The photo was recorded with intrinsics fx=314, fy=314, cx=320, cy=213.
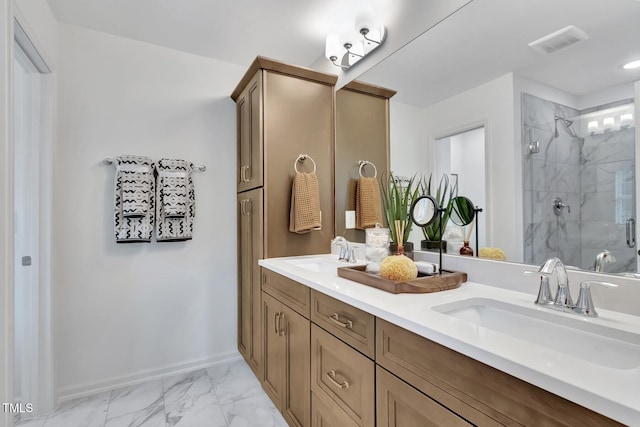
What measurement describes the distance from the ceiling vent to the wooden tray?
0.86 m

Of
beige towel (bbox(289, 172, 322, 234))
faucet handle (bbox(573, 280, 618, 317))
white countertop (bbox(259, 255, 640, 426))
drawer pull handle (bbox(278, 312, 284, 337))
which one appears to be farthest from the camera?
beige towel (bbox(289, 172, 322, 234))

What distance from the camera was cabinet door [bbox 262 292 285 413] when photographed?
1.65m

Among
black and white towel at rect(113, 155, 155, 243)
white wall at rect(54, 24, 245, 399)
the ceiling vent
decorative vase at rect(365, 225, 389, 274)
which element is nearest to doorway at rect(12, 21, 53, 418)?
white wall at rect(54, 24, 245, 399)

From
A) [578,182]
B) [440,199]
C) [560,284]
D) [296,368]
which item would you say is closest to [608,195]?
[578,182]

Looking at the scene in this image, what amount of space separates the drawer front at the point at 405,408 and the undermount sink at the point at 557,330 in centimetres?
26

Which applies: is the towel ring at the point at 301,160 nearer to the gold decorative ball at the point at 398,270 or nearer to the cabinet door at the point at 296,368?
the cabinet door at the point at 296,368

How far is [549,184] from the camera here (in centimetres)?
108

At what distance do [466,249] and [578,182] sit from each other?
0.48m

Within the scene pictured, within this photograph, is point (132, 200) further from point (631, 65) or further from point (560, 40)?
point (631, 65)

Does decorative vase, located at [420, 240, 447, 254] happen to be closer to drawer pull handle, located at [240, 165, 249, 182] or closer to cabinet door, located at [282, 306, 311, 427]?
cabinet door, located at [282, 306, 311, 427]

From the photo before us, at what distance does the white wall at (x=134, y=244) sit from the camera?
6.68 feet

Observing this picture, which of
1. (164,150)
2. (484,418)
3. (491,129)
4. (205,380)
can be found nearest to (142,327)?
(205,380)

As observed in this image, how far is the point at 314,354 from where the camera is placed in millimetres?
1318

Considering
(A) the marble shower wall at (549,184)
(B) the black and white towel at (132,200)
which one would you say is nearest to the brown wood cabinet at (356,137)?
(A) the marble shower wall at (549,184)
